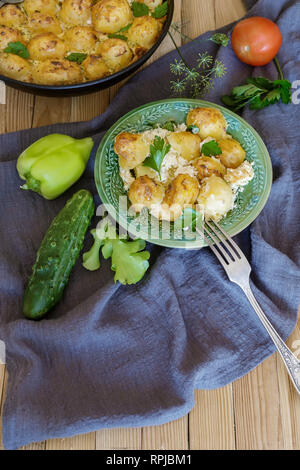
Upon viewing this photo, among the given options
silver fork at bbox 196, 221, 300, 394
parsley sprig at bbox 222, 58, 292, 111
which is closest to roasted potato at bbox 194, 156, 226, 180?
silver fork at bbox 196, 221, 300, 394

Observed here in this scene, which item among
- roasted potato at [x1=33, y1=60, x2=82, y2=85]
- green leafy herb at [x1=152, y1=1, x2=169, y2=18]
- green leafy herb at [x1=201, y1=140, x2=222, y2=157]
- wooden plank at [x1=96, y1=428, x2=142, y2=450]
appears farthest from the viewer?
green leafy herb at [x1=152, y1=1, x2=169, y2=18]

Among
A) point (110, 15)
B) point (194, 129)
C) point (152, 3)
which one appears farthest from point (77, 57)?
point (194, 129)

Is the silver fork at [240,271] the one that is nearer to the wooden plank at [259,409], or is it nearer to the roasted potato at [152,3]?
the wooden plank at [259,409]

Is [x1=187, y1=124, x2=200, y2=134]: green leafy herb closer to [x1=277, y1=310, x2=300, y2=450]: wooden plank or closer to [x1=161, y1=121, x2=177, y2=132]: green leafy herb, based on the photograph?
[x1=161, y1=121, x2=177, y2=132]: green leafy herb

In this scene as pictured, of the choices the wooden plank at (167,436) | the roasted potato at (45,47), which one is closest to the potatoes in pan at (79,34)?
the roasted potato at (45,47)

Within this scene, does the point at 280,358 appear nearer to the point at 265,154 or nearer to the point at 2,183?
the point at 265,154
